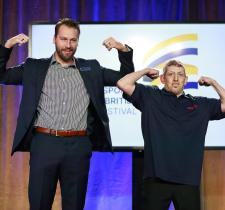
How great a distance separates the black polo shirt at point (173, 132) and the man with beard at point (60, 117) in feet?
0.90

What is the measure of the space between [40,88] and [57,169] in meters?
0.47

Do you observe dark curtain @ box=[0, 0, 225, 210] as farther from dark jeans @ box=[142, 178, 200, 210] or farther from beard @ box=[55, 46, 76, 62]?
beard @ box=[55, 46, 76, 62]

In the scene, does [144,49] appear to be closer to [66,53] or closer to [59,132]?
[66,53]

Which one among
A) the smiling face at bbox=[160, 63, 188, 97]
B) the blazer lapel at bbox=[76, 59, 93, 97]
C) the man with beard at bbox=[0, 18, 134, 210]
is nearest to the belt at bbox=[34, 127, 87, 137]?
the man with beard at bbox=[0, 18, 134, 210]

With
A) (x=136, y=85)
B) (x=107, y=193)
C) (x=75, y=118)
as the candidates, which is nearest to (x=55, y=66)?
(x=75, y=118)

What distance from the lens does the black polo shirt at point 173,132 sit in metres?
2.54

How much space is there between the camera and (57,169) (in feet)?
8.00

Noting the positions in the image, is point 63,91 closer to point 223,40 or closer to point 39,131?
point 39,131

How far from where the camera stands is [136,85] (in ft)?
8.94

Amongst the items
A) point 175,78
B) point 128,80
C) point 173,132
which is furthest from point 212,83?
point 128,80

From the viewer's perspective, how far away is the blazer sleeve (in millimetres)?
2506

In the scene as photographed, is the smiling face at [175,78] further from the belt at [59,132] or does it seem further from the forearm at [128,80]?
the belt at [59,132]

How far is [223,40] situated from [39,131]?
193 centimetres

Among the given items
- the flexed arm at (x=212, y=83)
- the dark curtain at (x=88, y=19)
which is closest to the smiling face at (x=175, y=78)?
the flexed arm at (x=212, y=83)
